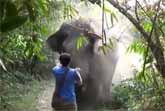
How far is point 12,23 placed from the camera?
3.97ft

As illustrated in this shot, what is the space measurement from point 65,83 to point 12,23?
13.2ft

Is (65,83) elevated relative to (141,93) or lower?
elevated

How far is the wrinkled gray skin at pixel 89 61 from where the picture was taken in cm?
664

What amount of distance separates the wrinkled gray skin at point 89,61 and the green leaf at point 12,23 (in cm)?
488

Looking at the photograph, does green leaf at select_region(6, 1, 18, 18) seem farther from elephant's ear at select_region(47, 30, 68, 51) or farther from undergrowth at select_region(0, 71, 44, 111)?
elephant's ear at select_region(47, 30, 68, 51)

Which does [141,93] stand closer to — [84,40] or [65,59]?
[65,59]

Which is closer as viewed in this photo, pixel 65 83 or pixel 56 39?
pixel 65 83

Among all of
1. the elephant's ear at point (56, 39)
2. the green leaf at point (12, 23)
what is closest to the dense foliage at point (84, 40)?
the green leaf at point (12, 23)

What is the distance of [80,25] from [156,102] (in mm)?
3273

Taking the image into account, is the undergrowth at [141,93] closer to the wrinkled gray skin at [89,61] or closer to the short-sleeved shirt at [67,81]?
the wrinkled gray skin at [89,61]

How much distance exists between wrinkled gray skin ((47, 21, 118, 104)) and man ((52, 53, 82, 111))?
1.05 metres

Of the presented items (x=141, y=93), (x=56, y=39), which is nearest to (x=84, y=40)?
(x=141, y=93)

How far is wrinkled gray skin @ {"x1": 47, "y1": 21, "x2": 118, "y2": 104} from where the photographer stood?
21.8 ft

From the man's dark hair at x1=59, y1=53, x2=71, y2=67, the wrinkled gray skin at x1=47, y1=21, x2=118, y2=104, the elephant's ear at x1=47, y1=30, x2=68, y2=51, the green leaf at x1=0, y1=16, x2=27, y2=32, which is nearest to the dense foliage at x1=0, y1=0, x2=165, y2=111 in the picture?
the green leaf at x1=0, y1=16, x2=27, y2=32
